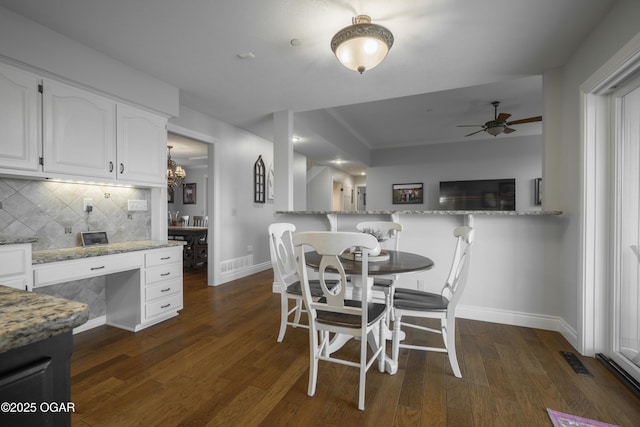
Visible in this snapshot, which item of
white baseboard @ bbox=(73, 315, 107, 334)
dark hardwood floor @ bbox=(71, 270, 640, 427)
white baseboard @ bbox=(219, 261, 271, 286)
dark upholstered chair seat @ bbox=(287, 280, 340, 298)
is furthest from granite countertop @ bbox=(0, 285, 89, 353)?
white baseboard @ bbox=(219, 261, 271, 286)

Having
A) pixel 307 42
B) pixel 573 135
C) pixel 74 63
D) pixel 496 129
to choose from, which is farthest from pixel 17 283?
pixel 496 129

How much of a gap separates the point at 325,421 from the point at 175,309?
84.5 inches

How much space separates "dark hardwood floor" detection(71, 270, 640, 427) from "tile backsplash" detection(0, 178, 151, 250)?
94 cm

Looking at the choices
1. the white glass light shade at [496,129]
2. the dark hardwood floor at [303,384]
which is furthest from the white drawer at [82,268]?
the white glass light shade at [496,129]

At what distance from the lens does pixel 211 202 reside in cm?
426

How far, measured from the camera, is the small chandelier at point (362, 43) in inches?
77.1

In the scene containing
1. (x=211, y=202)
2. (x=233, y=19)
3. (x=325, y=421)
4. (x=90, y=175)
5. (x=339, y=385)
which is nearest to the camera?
(x=325, y=421)

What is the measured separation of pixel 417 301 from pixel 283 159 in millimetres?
2565

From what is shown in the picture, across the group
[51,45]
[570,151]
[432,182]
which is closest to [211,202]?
[51,45]

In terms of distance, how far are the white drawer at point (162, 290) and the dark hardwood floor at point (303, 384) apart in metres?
0.32

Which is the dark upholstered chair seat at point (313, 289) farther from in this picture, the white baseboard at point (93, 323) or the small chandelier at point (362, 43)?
the white baseboard at point (93, 323)

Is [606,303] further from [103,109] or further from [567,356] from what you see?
[103,109]

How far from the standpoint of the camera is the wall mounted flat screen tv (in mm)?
6031

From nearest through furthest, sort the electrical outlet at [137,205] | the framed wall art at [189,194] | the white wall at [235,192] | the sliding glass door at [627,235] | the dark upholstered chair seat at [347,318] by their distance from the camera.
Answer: the dark upholstered chair seat at [347,318]
the sliding glass door at [627,235]
the electrical outlet at [137,205]
the white wall at [235,192]
the framed wall art at [189,194]
